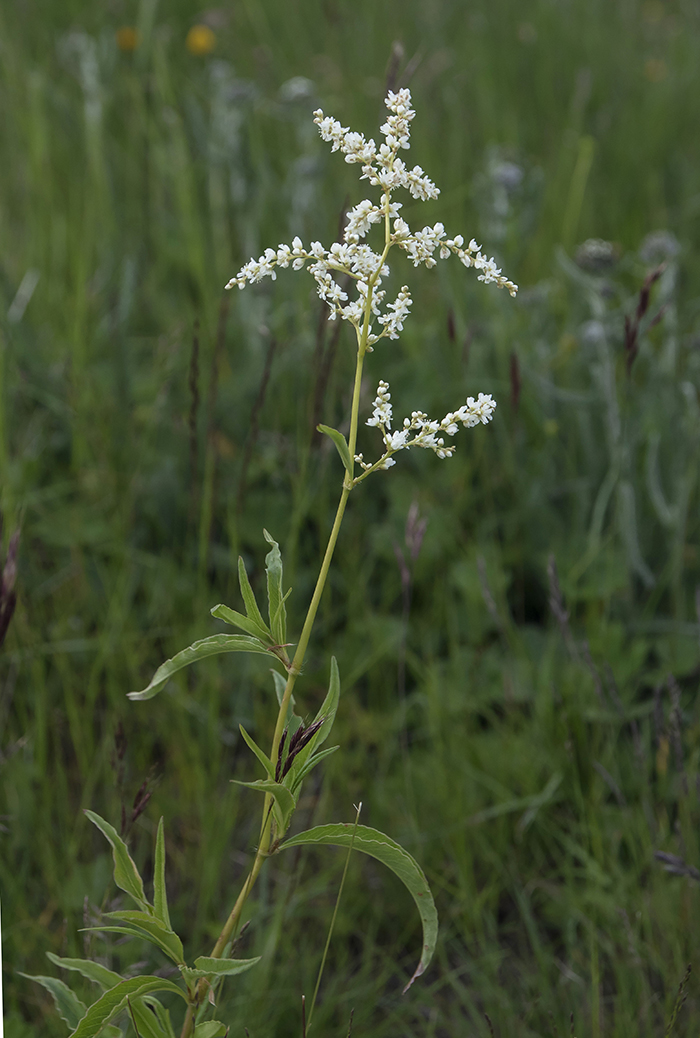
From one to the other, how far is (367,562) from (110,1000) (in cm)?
126

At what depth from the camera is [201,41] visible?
372cm

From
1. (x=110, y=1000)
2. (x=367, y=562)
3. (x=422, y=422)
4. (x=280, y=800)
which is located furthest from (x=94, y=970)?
(x=367, y=562)

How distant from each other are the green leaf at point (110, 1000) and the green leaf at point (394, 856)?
169 millimetres

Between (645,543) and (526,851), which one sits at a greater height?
(645,543)

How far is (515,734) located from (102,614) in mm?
865

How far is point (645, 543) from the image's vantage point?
2090 mm

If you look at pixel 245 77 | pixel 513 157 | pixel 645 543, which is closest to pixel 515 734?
pixel 645 543

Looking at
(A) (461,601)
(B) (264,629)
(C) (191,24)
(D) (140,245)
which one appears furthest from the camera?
(C) (191,24)

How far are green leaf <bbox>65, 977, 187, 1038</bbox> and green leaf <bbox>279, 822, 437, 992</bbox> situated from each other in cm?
17

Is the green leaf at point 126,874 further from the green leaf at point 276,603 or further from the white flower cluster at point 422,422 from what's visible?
the white flower cluster at point 422,422

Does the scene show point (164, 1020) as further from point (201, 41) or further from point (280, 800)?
point (201, 41)

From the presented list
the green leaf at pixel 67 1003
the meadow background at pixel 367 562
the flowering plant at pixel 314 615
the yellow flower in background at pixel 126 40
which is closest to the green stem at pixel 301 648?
the flowering plant at pixel 314 615

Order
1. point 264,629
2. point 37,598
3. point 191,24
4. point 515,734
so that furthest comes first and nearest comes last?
1. point 191,24
2. point 37,598
3. point 515,734
4. point 264,629

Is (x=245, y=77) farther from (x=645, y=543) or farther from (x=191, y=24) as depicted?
(x=645, y=543)
